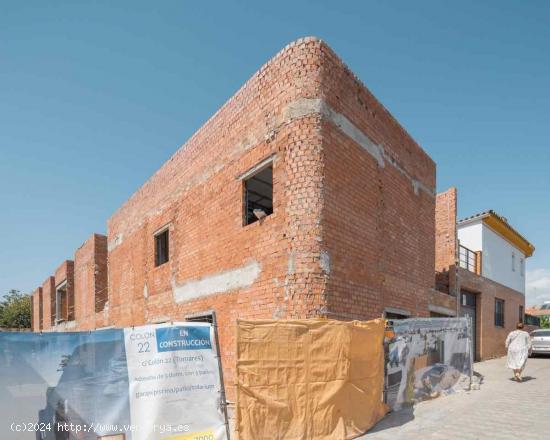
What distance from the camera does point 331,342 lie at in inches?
246

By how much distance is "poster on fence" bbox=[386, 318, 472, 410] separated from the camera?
297 inches

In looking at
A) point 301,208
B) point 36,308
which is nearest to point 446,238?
point 301,208

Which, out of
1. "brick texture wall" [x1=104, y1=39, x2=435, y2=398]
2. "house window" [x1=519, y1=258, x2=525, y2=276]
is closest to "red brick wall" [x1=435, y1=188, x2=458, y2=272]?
"brick texture wall" [x1=104, y1=39, x2=435, y2=398]

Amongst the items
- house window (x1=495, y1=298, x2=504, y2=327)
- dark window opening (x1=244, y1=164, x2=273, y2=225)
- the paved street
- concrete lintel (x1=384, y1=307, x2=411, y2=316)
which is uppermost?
dark window opening (x1=244, y1=164, x2=273, y2=225)

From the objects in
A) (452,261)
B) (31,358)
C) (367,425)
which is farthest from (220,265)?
(452,261)

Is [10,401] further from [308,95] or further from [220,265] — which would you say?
[308,95]

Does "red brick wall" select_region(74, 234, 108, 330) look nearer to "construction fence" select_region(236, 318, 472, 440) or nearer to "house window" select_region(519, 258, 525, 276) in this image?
"construction fence" select_region(236, 318, 472, 440)

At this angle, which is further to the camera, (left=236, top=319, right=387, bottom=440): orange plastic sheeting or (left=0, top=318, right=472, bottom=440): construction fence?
(left=236, top=319, right=387, bottom=440): orange plastic sheeting

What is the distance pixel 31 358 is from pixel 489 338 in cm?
1974

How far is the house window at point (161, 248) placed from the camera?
13.7 meters

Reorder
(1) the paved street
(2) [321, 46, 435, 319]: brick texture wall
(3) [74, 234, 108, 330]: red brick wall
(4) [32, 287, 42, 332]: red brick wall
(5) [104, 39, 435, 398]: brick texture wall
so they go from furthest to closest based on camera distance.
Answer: (4) [32, 287, 42, 332]: red brick wall, (3) [74, 234, 108, 330]: red brick wall, (2) [321, 46, 435, 319]: brick texture wall, (5) [104, 39, 435, 398]: brick texture wall, (1) the paved street

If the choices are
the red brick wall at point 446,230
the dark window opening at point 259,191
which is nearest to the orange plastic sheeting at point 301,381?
the dark window opening at point 259,191

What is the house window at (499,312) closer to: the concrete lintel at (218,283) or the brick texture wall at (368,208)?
the brick texture wall at (368,208)

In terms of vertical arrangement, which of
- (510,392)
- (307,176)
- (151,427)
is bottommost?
(510,392)
